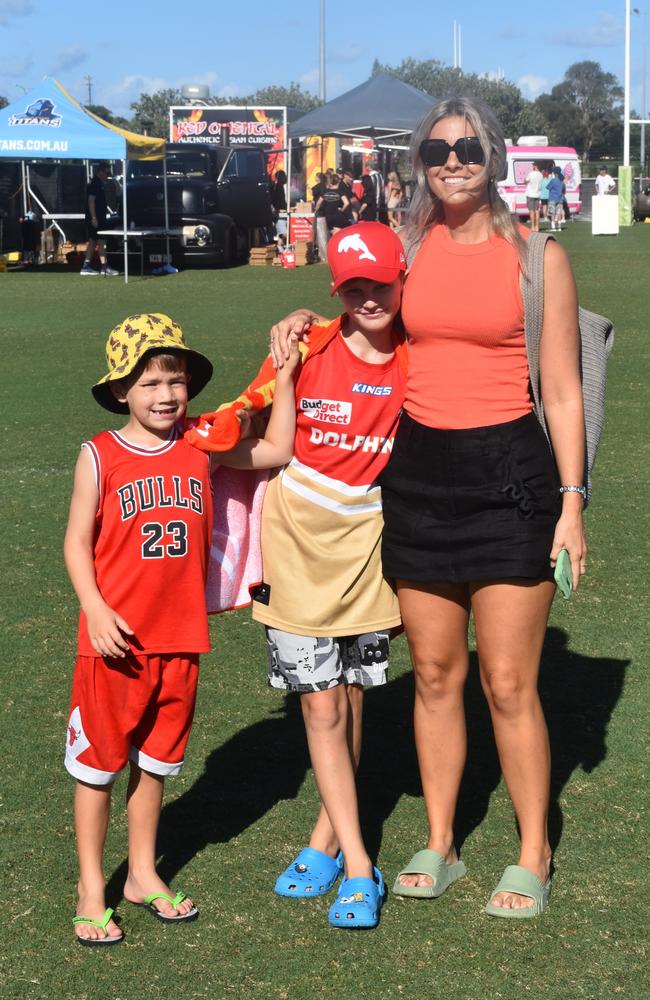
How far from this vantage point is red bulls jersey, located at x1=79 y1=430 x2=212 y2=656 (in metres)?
3.12

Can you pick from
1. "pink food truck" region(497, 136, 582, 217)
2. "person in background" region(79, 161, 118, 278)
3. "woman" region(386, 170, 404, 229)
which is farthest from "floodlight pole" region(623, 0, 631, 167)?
"person in background" region(79, 161, 118, 278)

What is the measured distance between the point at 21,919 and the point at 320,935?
2.54 ft

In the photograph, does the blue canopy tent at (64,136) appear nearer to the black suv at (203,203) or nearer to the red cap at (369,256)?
the black suv at (203,203)

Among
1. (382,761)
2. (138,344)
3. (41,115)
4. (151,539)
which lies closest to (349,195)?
(41,115)

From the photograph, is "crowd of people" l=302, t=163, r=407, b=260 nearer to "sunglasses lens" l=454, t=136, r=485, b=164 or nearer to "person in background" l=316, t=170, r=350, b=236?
"person in background" l=316, t=170, r=350, b=236

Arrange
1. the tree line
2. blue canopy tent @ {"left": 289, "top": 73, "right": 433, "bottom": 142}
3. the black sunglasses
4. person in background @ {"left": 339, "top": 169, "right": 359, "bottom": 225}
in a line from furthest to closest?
the tree line, blue canopy tent @ {"left": 289, "top": 73, "right": 433, "bottom": 142}, person in background @ {"left": 339, "top": 169, "right": 359, "bottom": 225}, the black sunglasses

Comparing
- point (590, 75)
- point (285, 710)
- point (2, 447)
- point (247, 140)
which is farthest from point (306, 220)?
point (590, 75)

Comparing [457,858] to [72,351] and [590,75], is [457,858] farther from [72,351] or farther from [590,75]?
[590,75]

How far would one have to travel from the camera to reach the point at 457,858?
3.62m

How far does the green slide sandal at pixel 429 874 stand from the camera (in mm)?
3438

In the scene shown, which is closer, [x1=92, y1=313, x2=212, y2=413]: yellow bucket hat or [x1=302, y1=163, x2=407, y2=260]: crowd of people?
[x1=92, y1=313, x2=212, y2=413]: yellow bucket hat

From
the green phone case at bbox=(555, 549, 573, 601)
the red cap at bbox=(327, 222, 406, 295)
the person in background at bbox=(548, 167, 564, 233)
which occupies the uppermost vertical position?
the person in background at bbox=(548, 167, 564, 233)

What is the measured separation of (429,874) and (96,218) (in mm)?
21572

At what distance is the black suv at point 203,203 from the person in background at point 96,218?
0.58m
